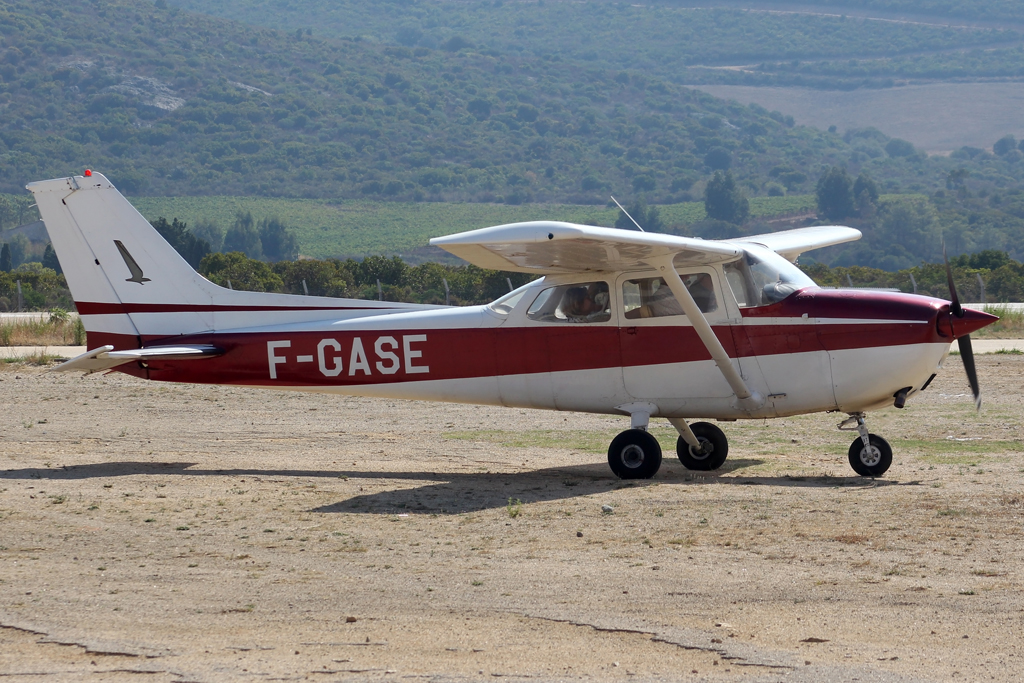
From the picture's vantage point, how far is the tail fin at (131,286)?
13.1m

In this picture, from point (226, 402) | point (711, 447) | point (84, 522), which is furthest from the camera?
point (226, 402)

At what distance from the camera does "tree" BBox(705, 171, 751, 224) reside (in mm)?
144875

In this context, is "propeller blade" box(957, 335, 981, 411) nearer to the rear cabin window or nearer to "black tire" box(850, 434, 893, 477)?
"black tire" box(850, 434, 893, 477)

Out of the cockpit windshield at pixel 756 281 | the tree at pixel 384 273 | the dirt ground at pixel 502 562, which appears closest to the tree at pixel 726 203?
the tree at pixel 384 273

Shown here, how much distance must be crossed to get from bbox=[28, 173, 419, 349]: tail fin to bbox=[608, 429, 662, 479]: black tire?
317cm

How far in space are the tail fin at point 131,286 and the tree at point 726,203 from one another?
13331 cm

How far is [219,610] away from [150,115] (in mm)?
199932

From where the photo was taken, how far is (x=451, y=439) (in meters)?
14.8

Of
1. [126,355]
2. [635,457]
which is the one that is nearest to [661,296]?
[635,457]

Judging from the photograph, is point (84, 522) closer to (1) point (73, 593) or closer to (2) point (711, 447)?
(1) point (73, 593)

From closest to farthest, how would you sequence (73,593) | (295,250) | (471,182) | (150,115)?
(73,593)
(295,250)
(471,182)
(150,115)

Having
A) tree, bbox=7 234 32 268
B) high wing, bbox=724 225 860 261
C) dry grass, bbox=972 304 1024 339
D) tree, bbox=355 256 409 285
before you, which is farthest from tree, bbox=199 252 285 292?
tree, bbox=7 234 32 268

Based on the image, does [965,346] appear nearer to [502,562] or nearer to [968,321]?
[968,321]

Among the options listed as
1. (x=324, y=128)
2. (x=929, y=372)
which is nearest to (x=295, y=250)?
(x=324, y=128)
